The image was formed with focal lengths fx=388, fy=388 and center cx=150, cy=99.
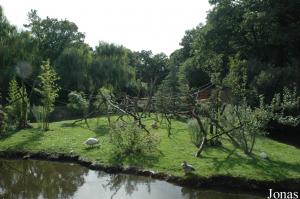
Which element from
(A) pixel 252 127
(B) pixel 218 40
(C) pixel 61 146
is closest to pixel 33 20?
(B) pixel 218 40

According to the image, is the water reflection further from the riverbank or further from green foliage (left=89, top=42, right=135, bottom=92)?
green foliage (left=89, top=42, right=135, bottom=92)

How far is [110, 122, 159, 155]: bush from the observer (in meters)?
14.1

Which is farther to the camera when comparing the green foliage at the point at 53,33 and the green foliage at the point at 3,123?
the green foliage at the point at 53,33

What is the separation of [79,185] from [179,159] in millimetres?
3569

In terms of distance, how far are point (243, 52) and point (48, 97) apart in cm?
1578

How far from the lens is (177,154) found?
46.8 ft

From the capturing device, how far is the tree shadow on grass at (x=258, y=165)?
1220cm

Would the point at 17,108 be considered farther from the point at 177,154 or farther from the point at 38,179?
the point at 177,154

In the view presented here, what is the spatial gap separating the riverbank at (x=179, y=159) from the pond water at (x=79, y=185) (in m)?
0.38

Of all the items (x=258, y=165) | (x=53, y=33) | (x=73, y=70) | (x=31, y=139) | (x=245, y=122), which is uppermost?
(x=53, y=33)

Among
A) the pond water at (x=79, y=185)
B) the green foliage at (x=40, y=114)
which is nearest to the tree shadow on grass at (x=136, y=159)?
the pond water at (x=79, y=185)

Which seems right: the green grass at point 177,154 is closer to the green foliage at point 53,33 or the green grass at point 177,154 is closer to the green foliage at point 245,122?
the green foliage at point 245,122

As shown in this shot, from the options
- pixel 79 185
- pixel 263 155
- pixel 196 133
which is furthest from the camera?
pixel 196 133

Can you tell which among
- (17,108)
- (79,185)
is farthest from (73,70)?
(79,185)
